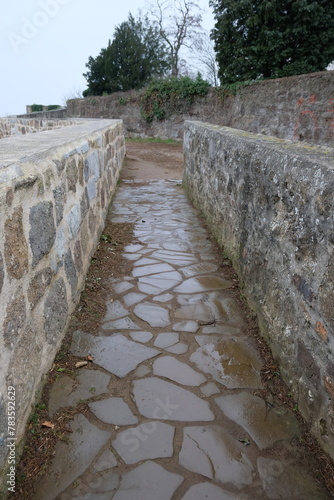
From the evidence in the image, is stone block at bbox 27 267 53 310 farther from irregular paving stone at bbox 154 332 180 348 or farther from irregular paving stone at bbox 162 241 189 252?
irregular paving stone at bbox 162 241 189 252

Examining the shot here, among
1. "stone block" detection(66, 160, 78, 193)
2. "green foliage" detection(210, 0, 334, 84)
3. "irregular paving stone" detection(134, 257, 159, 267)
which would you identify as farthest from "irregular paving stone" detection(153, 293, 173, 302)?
"green foliage" detection(210, 0, 334, 84)

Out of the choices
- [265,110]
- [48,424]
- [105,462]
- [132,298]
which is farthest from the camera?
[265,110]

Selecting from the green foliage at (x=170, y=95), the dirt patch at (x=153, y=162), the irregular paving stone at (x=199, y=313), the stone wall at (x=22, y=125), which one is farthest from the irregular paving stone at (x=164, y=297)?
the green foliage at (x=170, y=95)

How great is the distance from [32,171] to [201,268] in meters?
2.04

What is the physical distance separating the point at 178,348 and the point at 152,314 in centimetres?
44

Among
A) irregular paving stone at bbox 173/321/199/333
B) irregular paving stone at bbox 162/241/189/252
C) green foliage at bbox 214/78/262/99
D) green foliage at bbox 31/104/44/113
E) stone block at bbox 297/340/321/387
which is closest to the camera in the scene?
stone block at bbox 297/340/321/387

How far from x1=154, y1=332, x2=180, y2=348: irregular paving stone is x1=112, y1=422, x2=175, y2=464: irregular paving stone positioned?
632mm

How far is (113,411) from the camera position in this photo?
1.77 metres

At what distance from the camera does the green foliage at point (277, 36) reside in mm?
12797

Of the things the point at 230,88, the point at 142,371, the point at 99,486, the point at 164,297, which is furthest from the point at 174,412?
the point at 230,88

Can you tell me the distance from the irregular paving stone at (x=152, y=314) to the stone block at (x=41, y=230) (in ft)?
2.98

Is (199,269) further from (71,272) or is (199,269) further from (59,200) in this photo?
(59,200)

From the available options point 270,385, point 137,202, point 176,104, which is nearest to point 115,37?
point 176,104

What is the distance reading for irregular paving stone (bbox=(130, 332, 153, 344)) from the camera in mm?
2338
